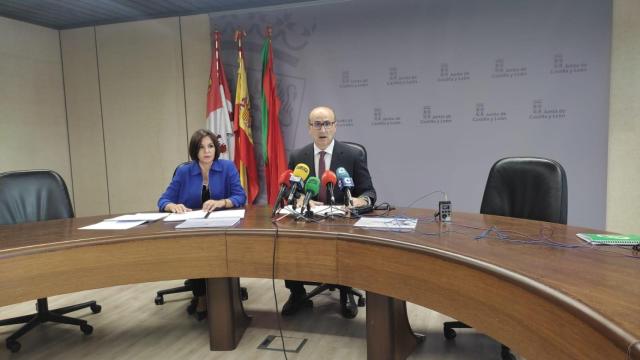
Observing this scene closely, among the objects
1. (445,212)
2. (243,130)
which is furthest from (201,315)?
(243,130)

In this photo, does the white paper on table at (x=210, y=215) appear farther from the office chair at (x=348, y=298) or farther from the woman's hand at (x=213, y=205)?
the office chair at (x=348, y=298)

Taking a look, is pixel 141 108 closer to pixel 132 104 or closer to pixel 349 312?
pixel 132 104

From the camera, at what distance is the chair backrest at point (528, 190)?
6.62 feet

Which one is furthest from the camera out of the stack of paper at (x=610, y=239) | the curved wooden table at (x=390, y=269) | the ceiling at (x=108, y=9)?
the ceiling at (x=108, y=9)

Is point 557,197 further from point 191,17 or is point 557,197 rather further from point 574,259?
point 191,17

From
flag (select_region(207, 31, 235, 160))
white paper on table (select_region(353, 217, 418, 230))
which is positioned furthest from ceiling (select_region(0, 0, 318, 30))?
white paper on table (select_region(353, 217, 418, 230))

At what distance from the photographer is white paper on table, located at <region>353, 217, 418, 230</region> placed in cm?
190

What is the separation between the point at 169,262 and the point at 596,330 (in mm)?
1661

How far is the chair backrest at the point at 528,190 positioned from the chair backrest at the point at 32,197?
2455mm

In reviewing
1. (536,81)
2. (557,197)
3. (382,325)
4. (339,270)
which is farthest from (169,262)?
(536,81)

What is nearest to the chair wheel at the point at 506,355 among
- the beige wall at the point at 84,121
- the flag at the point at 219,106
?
the flag at the point at 219,106

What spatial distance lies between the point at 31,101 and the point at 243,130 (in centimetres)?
240

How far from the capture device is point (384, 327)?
1.96 m

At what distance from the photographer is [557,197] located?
2.02m
